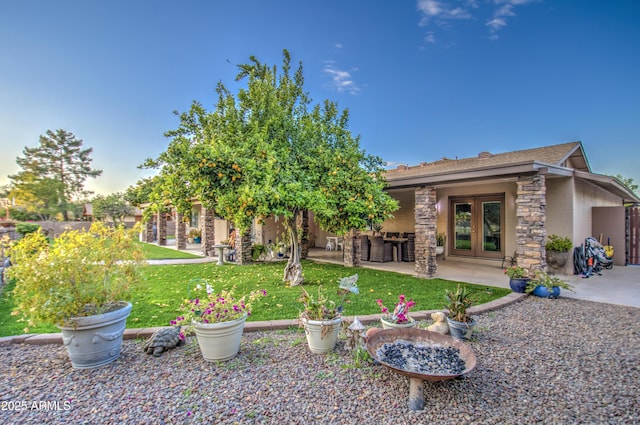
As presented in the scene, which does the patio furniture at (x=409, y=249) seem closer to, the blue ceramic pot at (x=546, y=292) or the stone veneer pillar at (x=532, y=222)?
the stone veneer pillar at (x=532, y=222)

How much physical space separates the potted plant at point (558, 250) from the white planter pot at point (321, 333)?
7.66 m

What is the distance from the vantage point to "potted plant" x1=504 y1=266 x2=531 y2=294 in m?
6.23

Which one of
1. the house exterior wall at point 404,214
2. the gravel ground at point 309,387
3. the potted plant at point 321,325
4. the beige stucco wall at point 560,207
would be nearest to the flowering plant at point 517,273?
the gravel ground at point 309,387

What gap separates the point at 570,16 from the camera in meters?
8.16

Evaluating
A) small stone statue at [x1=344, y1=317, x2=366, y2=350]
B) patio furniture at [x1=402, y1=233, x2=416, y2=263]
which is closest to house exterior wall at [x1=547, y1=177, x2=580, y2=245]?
patio furniture at [x1=402, y1=233, x2=416, y2=263]

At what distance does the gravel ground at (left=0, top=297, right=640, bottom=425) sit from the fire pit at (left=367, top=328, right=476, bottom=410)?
228 mm

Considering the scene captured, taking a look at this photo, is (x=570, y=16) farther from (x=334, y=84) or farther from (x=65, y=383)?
(x=65, y=383)

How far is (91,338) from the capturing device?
3.08 metres

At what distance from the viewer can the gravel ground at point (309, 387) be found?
2.31 metres

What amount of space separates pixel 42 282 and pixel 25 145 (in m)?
35.4

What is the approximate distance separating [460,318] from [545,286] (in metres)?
3.45

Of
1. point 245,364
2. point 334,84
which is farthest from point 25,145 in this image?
point 245,364

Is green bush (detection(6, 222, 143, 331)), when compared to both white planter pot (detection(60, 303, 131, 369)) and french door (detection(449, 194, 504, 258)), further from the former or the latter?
french door (detection(449, 194, 504, 258))

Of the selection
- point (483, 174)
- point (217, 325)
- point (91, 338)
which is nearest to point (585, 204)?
point (483, 174)
